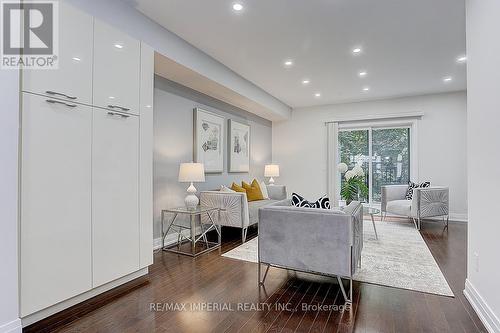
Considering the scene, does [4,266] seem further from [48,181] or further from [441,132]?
[441,132]

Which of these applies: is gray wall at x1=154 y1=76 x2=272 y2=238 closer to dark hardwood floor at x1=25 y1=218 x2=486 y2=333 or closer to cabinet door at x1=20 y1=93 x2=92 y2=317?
dark hardwood floor at x1=25 y1=218 x2=486 y2=333

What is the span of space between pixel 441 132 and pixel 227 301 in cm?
592

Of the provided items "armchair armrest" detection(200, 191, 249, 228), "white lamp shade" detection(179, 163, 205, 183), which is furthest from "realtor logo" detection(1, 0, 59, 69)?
"armchair armrest" detection(200, 191, 249, 228)

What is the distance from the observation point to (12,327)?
1779 mm

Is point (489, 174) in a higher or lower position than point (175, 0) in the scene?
lower

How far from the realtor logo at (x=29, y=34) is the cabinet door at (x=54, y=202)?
24cm

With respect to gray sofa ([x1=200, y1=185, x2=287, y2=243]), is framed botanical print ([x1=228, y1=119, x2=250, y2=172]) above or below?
above

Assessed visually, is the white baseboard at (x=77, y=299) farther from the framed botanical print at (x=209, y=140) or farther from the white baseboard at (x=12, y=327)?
the framed botanical print at (x=209, y=140)

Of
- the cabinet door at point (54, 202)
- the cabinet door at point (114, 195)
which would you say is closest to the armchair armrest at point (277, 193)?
the cabinet door at point (114, 195)

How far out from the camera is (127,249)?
2.63 meters

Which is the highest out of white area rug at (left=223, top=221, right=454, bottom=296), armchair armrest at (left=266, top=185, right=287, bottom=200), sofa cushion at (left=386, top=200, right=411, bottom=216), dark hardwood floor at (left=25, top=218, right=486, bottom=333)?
armchair armrest at (left=266, top=185, right=287, bottom=200)

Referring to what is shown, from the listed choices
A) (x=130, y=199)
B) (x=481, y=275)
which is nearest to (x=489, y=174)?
(x=481, y=275)

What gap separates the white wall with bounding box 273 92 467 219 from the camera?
19.1 feet

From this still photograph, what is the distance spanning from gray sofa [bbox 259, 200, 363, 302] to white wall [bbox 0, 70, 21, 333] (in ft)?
6.08
